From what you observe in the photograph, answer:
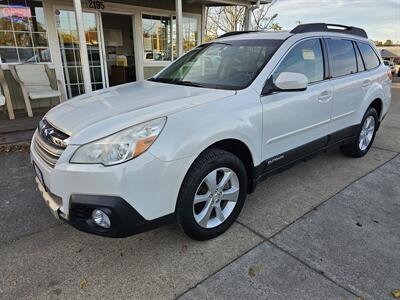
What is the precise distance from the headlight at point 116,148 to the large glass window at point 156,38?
Answer: 24.3 feet

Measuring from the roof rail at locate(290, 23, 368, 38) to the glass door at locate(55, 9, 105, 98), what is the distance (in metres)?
6.07

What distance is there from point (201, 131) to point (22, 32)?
6.41 metres

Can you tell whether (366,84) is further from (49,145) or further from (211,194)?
(49,145)

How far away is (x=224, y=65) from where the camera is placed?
3.04 meters

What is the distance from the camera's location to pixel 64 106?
264cm

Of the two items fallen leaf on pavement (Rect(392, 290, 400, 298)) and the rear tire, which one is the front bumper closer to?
fallen leaf on pavement (Rect(392, 290, 400, 298))

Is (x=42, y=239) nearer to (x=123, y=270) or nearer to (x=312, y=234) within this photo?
(x=123, y=270)

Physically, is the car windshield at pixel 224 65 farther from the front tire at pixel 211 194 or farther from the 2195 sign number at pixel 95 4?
the 2195 sign number at pixel 95 4

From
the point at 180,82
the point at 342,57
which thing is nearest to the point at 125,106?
the point at 180,82

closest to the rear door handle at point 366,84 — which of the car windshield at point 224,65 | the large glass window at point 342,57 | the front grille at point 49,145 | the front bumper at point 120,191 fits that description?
the large glass window at point 342,57

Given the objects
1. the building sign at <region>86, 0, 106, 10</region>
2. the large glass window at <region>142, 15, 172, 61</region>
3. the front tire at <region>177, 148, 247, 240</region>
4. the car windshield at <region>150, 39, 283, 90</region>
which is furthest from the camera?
the large glass window at <region>142, 15, 172, 61</region>

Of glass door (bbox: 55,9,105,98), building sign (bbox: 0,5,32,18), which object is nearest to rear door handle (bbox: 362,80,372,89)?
glass door (bbox: 55,9,105,98)

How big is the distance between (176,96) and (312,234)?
1.69m

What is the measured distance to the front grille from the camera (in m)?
2.06
